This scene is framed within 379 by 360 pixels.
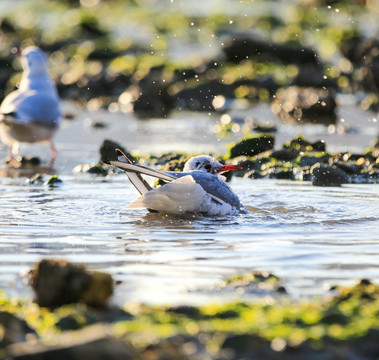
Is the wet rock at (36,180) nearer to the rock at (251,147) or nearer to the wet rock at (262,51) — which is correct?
the rock at (251,147)

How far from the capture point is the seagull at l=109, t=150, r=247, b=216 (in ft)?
26.4

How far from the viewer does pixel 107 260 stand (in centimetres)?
632

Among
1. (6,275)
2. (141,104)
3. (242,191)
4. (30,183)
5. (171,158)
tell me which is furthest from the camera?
(141,104)

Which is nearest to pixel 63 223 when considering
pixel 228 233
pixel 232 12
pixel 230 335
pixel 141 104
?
pixel 228 233

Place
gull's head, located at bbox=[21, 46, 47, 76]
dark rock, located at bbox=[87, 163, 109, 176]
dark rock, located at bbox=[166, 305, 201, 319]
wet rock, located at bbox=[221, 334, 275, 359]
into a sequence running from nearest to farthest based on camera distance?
1. wet rock, located at bbox=[221, 334, 275, 359]
2. dark rock, located at bbox=[166, 305, 201, 319]
3. dark rock, located at bbox=[87, 163, 109, 176]
4. gull's head, located at bbox=[21, 46, 47, 76]

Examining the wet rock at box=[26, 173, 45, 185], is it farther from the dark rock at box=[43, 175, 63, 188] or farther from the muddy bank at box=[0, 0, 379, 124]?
the muddy bank at box=[0, 0, 379, 124]

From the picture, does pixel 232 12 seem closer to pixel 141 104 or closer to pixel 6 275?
pixel 141 104

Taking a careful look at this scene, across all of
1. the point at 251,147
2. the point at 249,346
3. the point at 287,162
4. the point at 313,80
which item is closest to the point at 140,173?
the point at 249,346

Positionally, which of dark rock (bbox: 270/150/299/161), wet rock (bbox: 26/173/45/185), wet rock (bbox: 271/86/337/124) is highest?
wet rock (bbox: 271/86/337/124)

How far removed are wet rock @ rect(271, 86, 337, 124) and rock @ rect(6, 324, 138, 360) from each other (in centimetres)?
1625

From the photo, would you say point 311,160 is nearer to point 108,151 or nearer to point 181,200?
point 108,151

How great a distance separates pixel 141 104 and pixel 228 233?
16.8 metres

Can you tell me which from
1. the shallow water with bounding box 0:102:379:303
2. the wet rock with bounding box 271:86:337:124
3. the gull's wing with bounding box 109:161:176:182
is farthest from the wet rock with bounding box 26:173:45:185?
the wet rock with bounding box 271:86:337:124

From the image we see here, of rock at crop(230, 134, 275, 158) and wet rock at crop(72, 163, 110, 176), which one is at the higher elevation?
rock at crop(230, 134, 275, 158)
